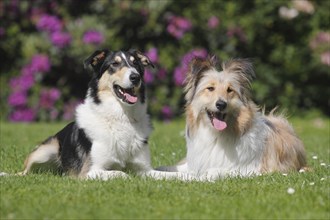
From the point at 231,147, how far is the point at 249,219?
7.47 feet

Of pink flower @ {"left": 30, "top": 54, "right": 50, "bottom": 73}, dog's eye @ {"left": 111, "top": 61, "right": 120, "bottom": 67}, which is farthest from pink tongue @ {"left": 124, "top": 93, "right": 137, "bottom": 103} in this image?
pink flower @ {"left": 30, "top": 54, "right": 50, "bottom": 73}

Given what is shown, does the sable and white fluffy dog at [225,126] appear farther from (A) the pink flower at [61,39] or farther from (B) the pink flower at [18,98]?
(B) the pink flower at [18,98]

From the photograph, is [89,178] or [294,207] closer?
[294,207]

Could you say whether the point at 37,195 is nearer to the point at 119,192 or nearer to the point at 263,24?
the point at 119,192

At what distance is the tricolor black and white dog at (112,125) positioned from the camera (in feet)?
24.9

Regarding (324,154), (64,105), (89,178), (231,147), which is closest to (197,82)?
(231,147)

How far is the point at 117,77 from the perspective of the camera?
7.59m

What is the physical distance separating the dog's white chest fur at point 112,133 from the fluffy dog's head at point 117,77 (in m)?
0.11

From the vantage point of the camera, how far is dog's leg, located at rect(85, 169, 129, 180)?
713 centimetres

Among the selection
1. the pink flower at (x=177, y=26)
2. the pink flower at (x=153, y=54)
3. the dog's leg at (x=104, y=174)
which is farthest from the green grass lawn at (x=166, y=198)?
the pink flower at (x=177, y=26)

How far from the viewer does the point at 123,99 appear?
300 inches

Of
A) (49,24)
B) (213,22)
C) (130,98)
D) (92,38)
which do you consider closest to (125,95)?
(130,98)

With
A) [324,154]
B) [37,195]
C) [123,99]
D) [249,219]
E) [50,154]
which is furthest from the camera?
[324,154]

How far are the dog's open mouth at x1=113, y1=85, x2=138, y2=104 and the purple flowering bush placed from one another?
872 cm
